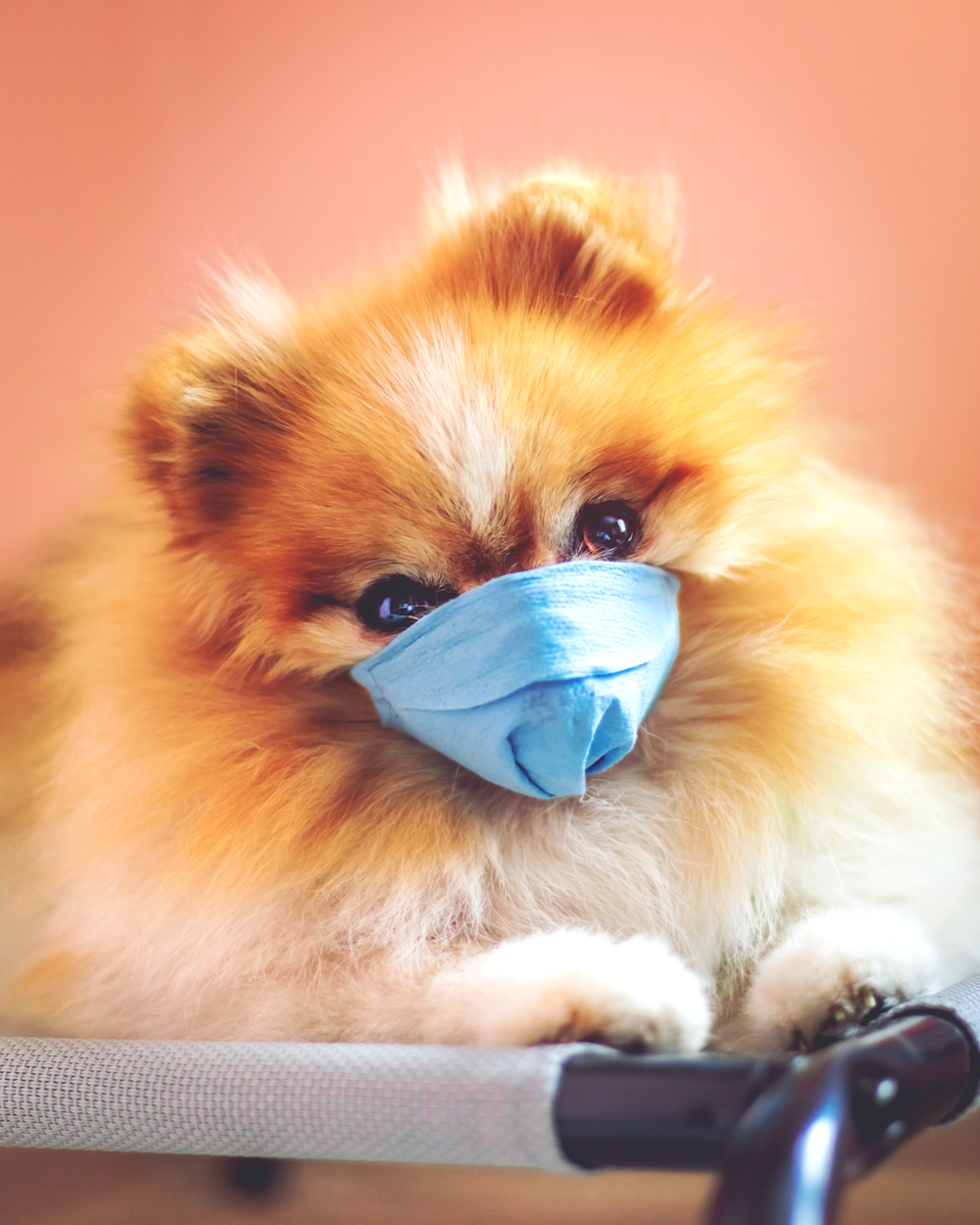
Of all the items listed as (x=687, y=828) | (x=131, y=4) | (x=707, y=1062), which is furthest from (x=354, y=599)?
(x=131, y=4)

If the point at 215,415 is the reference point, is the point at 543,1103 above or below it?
below

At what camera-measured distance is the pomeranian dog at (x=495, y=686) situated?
96 cm

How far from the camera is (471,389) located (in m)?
1.01

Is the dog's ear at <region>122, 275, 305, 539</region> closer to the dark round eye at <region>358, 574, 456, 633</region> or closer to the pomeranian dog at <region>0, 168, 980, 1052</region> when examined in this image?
the pomeranian dog at <region>0, 168, 980, 1052</region>

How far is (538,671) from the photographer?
0.89 meters

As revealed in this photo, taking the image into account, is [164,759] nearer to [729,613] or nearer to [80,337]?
[729,613]

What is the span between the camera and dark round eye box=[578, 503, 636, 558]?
103 cm

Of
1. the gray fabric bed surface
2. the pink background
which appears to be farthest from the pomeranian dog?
the pink background

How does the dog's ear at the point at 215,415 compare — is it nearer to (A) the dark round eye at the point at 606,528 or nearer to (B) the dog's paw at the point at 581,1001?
(A) the dark round eye at the point at 606,528

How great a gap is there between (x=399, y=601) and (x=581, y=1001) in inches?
16.5

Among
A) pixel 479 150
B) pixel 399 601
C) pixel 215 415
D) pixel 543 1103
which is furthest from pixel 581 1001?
pixel 479 150

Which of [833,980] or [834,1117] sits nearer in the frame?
[834,1117]

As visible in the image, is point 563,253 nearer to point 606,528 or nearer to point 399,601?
point 606,528

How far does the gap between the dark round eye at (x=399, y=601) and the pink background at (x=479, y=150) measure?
92 cm
